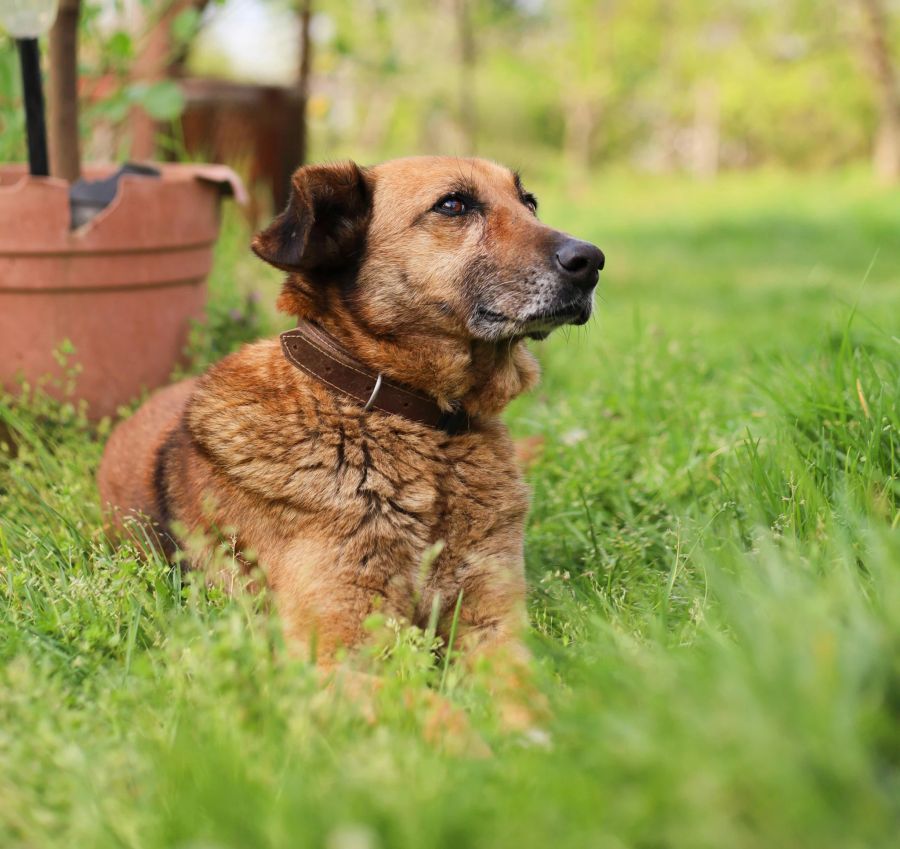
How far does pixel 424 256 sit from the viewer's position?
295 centimetres

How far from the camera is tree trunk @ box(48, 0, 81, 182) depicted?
432 cm

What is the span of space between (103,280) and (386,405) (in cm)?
169

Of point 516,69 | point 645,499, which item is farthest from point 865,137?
point 645,499

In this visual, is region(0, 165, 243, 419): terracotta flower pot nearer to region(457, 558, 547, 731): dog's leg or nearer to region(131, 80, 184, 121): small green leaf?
region(131, 80, 184, 121): small green leaf

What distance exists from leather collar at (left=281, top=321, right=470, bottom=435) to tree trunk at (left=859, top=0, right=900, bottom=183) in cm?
1765

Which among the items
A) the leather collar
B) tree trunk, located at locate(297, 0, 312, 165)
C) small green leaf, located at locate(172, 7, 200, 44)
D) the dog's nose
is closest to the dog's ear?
the leather collar

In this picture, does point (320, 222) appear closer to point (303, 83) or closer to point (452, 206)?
point (452, 206)

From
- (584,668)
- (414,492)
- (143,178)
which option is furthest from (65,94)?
(584,668)

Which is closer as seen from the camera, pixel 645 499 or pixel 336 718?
pixel 336 718

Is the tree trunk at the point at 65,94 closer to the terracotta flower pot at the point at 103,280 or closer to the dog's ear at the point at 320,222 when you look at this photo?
the terracotta flower pot at the point at 103,280

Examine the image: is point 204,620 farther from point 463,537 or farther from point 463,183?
point 463,183

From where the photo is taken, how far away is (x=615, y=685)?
5.57 feet

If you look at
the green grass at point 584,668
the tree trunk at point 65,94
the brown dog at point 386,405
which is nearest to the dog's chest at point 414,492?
the brown dog at point 386,405

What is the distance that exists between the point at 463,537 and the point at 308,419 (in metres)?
0.54
